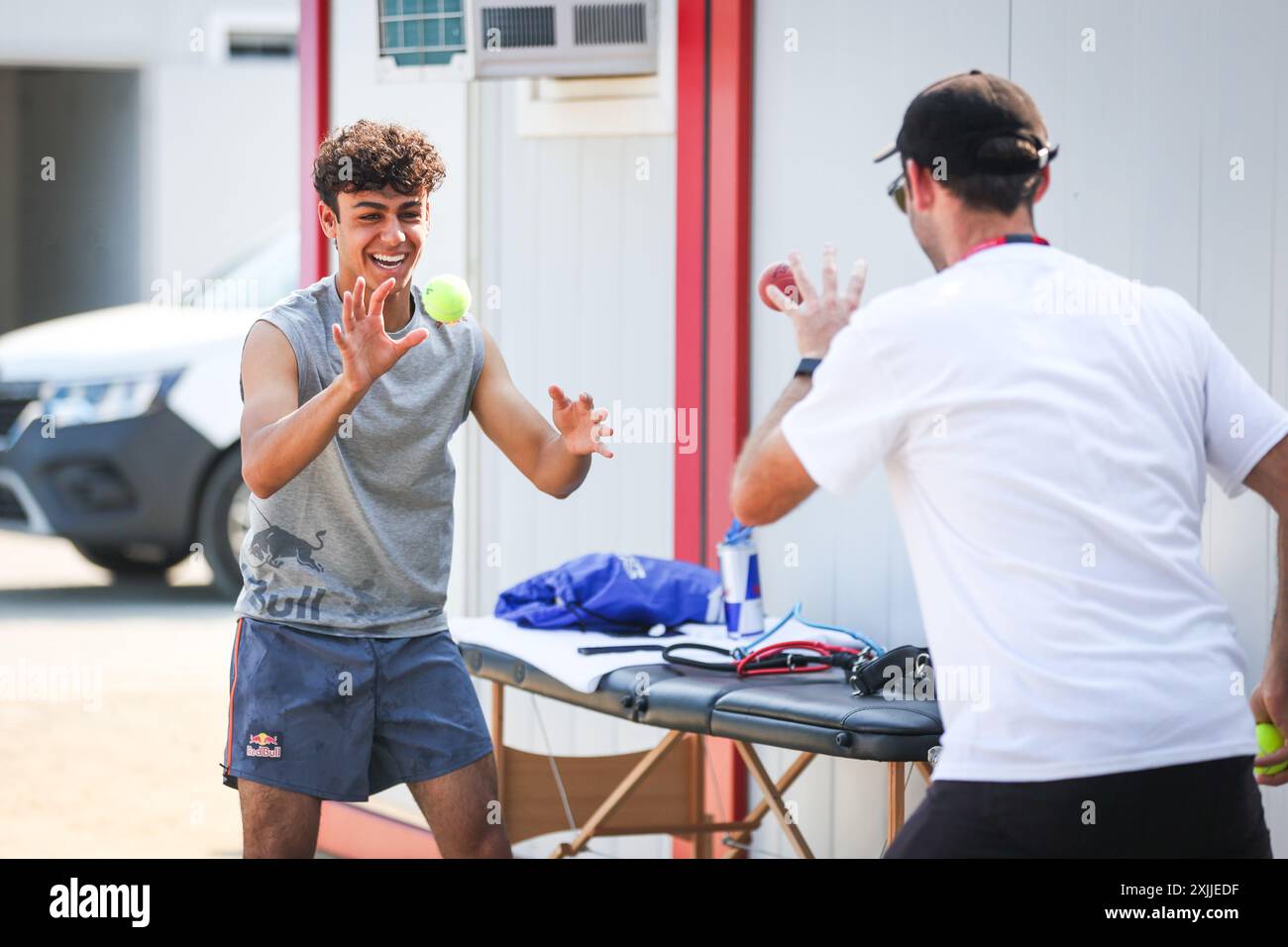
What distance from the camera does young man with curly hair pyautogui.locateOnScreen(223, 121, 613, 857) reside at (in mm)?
3461

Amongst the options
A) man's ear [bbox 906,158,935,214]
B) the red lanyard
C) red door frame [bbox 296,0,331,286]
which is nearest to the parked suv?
red door frame [bbox 296,0,331,286]

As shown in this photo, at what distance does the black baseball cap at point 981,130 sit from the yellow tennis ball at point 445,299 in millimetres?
1273

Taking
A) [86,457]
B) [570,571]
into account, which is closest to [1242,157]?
[570,571]

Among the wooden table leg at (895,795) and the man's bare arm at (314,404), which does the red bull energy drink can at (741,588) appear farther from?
the man's bare arm at (314,404)

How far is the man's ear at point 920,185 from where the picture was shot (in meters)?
2.66

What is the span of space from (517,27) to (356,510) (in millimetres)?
2203

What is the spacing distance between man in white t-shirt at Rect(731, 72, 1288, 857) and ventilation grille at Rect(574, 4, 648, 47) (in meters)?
2.64

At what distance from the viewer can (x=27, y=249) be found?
17078mm

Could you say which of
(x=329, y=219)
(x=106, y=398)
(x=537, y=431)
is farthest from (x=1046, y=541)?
(x=106, y=398)

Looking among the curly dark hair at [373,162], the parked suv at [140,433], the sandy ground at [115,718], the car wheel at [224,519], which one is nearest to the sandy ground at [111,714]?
the sandy ground at [115,718]

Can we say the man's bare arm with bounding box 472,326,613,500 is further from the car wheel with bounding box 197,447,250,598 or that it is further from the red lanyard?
the car wheel with bounding box 197,447,250,598

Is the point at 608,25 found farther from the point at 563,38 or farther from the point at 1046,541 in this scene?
the point at 1046,541

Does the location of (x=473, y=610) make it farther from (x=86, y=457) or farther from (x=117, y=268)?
(x=117, y=268)

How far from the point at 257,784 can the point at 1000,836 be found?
1.63 meters
